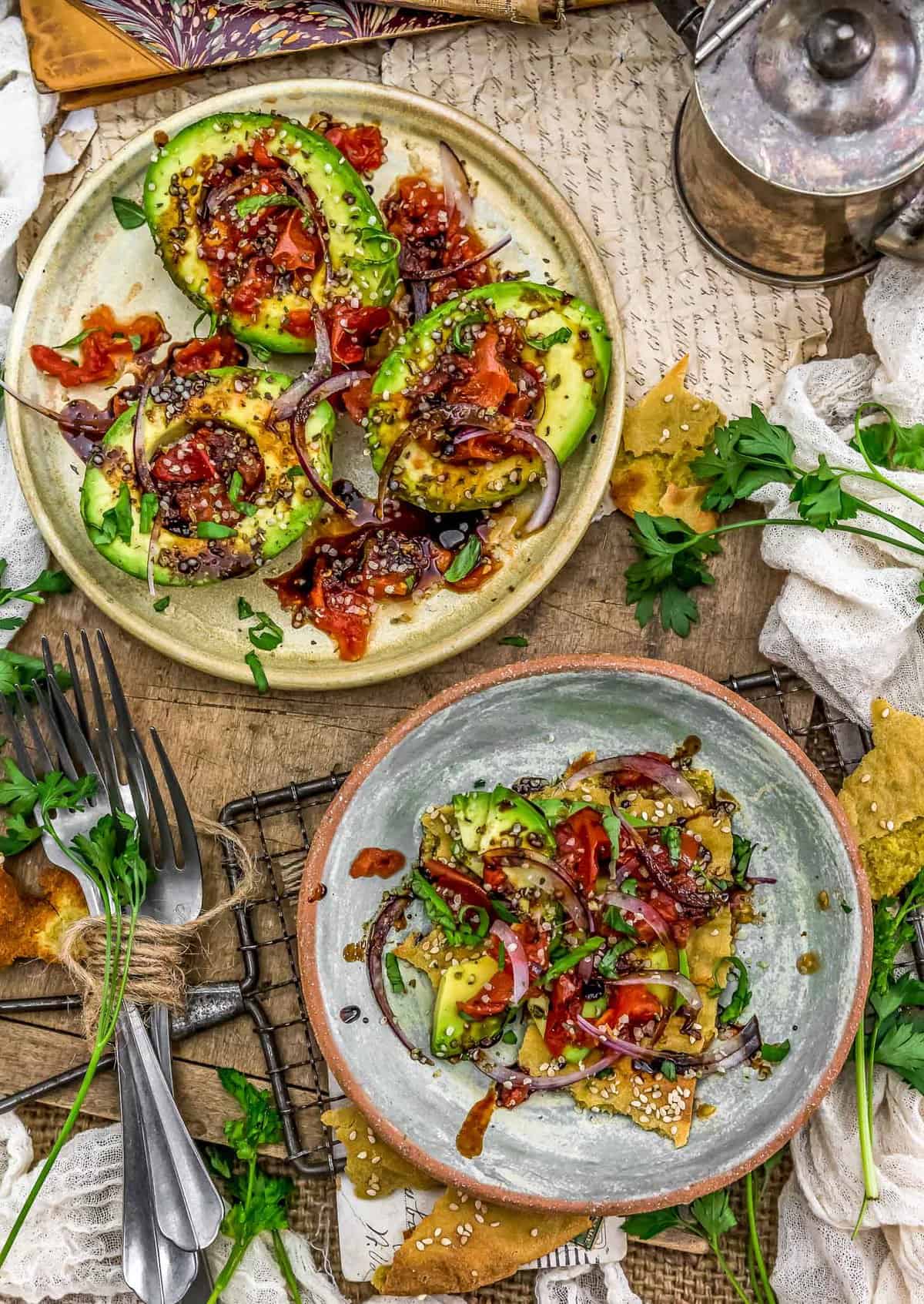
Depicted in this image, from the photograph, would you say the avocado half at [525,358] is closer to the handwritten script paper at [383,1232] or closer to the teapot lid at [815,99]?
the teapot lid at [815,99]

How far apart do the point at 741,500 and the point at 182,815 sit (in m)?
1.29

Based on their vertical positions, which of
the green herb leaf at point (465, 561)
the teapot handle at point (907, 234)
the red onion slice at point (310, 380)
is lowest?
the green herb leaf at point (465, 561)

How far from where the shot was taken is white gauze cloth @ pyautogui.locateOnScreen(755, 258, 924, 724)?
2.34 metres

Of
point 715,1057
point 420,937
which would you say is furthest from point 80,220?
point 715,1057

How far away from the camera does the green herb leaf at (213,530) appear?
2215 millimetres

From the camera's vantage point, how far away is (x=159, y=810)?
2.32m

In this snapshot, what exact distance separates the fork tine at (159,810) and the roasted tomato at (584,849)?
759mm

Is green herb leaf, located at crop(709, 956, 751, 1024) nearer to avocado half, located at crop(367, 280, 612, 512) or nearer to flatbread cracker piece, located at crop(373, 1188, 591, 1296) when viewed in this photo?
flatbread cracker piece, located at crop(373, 1188, 591, 1296)

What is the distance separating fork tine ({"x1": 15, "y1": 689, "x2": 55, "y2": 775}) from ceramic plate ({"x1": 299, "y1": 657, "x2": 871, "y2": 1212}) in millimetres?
595

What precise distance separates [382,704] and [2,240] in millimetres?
1240

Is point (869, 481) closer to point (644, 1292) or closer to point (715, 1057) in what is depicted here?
point (715, 1057)

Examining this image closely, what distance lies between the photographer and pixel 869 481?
93.0 inches

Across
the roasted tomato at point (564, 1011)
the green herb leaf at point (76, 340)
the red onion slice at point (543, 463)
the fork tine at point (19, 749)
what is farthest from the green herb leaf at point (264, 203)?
the roasted tomato at point (564, 1011)

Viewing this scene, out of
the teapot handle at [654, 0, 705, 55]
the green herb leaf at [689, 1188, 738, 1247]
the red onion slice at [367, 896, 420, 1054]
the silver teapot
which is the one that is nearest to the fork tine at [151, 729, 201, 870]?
the red onion slice at [367, 896, 420, 1054]
